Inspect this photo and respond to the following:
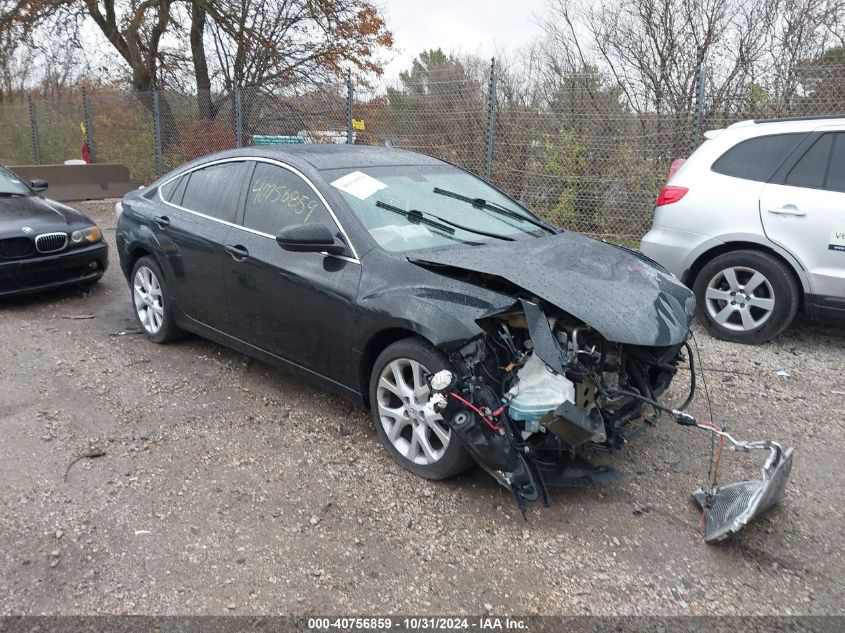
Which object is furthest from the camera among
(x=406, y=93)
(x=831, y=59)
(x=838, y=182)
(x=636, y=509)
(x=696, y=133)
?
(x=406, y=93)

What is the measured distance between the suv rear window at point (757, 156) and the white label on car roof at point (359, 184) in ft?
10.5

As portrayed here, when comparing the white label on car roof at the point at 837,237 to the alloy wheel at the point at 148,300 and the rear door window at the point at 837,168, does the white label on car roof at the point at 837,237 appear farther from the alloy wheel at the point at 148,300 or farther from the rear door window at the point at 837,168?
the alloy wheel at the point at 148,300

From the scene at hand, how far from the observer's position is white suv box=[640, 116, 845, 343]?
5.22 metres

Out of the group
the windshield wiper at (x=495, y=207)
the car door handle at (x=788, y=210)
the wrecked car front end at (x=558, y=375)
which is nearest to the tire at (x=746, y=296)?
the car door handle at (x=788, y=210)

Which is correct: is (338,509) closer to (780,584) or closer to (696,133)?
(780,584)

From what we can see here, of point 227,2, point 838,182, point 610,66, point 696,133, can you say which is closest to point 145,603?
point 838,182

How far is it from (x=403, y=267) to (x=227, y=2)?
15.8 metres

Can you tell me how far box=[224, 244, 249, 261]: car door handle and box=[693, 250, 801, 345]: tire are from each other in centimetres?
374

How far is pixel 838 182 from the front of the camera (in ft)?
17.1

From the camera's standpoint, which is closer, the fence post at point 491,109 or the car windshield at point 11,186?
the car windshield at point 11,186

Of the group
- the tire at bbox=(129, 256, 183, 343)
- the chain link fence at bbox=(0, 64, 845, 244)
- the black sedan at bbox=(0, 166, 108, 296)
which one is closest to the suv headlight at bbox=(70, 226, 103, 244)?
the black sedan at bbox=(0, 166, 108, 296)

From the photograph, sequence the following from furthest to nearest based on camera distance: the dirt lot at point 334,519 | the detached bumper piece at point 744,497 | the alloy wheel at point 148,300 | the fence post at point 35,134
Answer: the fence post at point 35,134, the alloy wheel at point 148,300, the detached bumper piece at point 744,497, the dirt lot at point 334,519

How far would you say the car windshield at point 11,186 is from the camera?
7070 mm

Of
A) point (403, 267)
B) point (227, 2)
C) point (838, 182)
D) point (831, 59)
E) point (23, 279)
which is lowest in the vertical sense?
point (23, 279)
